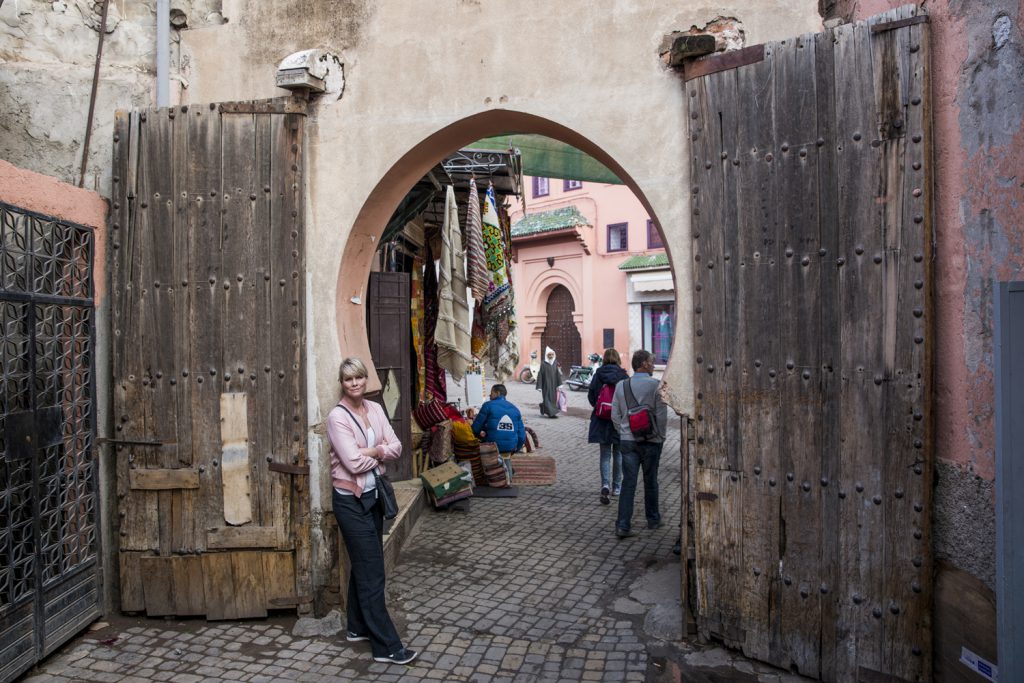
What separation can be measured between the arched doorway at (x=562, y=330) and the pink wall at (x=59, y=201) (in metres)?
22.4

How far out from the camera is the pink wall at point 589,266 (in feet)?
80.9

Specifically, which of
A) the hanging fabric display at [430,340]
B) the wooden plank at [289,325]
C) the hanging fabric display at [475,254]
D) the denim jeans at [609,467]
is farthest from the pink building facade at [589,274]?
the wooden plank at [289,325]

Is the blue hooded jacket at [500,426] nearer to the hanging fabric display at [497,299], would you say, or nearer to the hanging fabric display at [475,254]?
the hanging fabric display at [497,299]

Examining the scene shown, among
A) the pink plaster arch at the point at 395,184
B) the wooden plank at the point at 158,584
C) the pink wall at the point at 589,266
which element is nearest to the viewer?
the pink plaster arch at the point at 395,184

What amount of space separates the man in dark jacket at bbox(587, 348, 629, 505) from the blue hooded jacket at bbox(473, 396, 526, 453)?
98cm

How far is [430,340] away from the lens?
8.94m

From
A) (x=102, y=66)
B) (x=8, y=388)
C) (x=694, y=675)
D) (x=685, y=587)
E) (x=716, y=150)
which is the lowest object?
(x=694, y=675)

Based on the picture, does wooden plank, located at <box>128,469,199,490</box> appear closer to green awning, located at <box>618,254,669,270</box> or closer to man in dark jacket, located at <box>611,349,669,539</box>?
man in dark jacket, located at <box>611,349,669,539</box>

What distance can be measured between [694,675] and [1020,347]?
96.0 inches

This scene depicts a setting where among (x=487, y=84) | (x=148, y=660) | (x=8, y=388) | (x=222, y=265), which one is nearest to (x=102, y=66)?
(x=222, y=265)

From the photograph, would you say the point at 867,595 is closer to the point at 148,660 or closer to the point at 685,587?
the point at 685,587

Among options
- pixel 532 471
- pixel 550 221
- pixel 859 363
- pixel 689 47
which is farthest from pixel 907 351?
pixel 550 221

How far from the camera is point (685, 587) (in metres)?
3.97

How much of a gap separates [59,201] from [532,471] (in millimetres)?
5700
